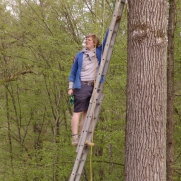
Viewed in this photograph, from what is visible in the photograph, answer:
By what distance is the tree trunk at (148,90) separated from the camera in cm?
261

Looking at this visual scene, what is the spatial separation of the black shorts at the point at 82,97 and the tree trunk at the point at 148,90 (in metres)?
1.04

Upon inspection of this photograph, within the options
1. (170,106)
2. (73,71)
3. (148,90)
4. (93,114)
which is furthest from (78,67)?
(170,106)

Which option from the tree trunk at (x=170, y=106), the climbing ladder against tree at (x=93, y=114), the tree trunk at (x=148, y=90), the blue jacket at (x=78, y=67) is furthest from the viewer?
the tree trunk at (x=170, y=106)

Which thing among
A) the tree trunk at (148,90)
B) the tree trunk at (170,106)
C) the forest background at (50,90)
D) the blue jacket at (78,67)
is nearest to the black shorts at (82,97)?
the blue jacket at (78,67)

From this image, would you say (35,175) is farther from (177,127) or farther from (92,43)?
(92,43)

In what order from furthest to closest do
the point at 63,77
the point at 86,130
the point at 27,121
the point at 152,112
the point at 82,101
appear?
1. the point at 27,121
2. the point at 63,77
3. the point at 82,101
4. the point at 86,130
5. the point at 152,112

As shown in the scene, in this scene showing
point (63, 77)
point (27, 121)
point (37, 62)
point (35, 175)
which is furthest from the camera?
point (27, 121)

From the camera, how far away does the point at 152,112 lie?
8.59 ft

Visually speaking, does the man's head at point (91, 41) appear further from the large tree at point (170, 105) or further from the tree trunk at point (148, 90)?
the large tree at point (170, 105)

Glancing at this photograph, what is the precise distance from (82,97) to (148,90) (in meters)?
1.19

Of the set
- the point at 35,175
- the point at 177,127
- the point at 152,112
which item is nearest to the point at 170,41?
the point at 177,127

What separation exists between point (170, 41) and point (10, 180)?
652cm

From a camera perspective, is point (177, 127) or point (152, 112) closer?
point (152, 112)

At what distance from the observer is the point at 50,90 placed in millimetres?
11367
